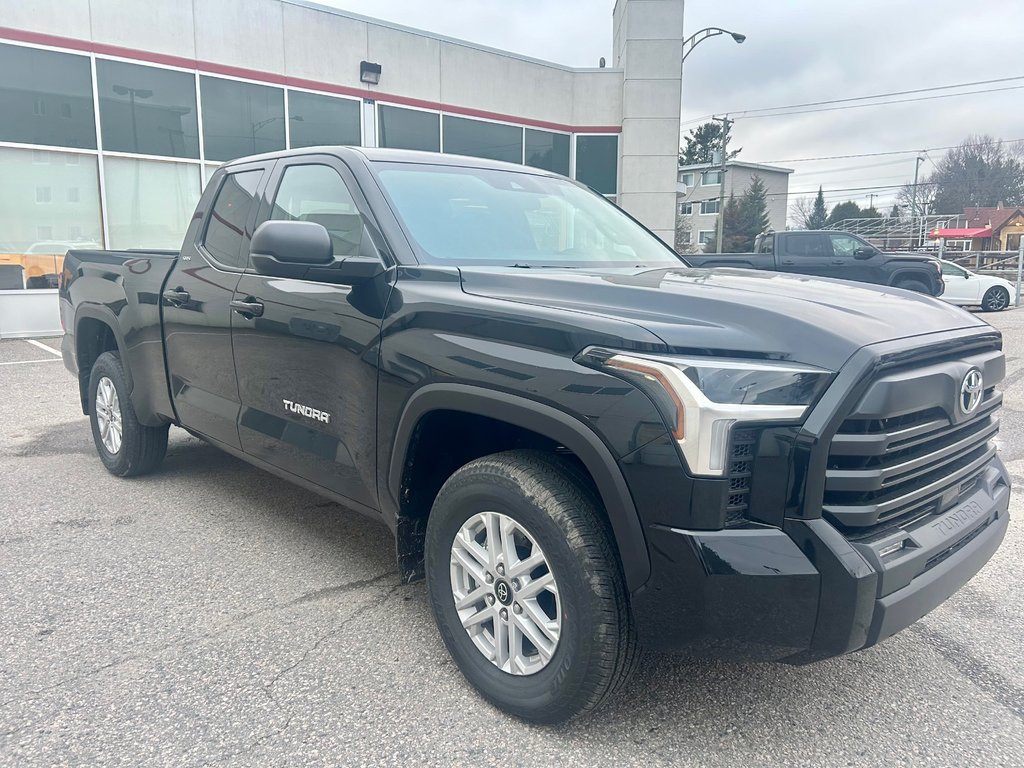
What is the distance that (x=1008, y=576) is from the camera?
3633mm

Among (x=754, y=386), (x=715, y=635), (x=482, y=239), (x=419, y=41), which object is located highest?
(x=419, y=41)

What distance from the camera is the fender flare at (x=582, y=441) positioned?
2.06 meters

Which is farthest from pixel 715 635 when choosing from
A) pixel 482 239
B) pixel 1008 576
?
pixel 1008 576

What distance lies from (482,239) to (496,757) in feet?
6.27

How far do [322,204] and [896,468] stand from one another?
8.10 ft

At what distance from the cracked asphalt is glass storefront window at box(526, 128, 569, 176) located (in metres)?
15.9

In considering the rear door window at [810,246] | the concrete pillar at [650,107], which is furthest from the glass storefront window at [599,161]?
the rear door window at [810,246]

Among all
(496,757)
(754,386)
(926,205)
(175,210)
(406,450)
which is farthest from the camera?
(926,205)

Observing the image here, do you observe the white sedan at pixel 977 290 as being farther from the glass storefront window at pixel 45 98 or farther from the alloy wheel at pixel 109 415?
the alloy wheel at pixel 109 415

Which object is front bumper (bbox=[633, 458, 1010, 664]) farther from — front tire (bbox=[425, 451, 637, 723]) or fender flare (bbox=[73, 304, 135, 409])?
fender flare (bbox=[73, 304, 135, 409])

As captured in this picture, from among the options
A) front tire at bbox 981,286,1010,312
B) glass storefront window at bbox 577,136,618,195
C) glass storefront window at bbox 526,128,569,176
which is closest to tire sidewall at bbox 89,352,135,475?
glass storefront window at bbox 526,128,569,176

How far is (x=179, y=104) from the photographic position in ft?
45.1

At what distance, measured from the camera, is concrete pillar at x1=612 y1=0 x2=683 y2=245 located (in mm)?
19625

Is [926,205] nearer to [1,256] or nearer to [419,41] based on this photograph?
[419,41]
